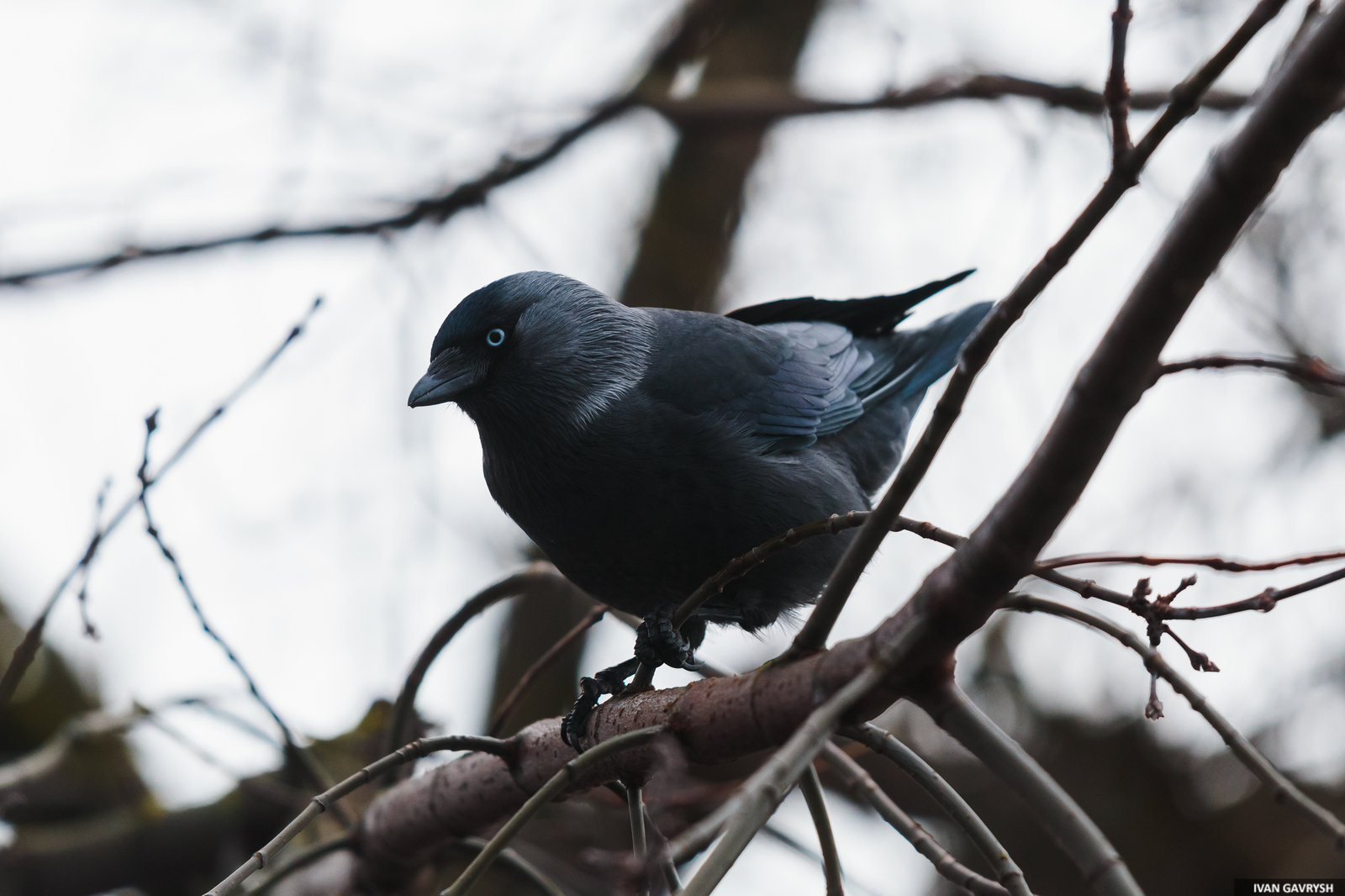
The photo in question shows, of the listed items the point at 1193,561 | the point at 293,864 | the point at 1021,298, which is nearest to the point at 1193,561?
the point at 1193,561

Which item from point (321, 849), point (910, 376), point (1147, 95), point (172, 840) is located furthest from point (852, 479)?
point (172, 840)

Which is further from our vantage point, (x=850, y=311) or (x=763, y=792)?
(x=850, y=311)

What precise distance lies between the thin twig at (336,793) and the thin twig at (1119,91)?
1.79 metres

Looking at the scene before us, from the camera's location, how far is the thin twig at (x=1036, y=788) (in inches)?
63.5

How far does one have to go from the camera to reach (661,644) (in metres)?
3.35

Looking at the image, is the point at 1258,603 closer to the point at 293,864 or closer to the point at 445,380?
the point at 293,864

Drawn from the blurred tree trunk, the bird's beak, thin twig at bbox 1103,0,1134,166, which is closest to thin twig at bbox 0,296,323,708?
the bird's beak

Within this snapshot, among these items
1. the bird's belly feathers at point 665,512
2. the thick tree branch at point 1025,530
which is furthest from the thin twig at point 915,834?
the bird's belly feathers at point 665,512

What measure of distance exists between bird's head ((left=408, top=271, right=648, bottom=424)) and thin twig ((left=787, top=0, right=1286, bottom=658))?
2.01 metres

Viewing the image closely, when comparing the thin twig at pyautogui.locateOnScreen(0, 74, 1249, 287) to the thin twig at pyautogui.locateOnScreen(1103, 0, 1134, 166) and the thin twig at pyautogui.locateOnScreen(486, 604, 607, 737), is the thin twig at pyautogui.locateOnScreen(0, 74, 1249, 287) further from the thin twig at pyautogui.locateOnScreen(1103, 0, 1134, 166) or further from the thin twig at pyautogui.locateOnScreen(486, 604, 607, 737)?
the thin twig at pyautogui.locateOnScreen(1103, 0, 1134, 166)

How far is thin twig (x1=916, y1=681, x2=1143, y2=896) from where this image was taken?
161cm

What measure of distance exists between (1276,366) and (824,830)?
1.31 m

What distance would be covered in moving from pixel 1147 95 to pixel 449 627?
4330 millimetres

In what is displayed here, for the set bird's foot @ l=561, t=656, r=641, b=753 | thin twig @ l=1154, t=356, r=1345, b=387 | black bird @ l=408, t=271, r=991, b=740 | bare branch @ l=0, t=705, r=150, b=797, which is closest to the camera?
thin twig @ l=1154, t=356, r=1345, b=387
